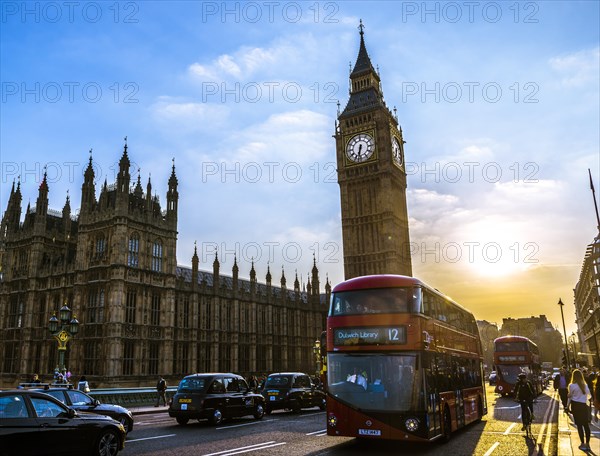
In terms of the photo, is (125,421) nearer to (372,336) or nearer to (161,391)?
(372,336)

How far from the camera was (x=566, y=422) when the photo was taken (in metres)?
18.4

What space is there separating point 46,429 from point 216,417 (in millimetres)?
9932

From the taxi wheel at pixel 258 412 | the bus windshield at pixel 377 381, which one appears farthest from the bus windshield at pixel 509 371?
the bus windshield at pixel 377 381

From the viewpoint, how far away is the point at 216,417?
1864 centimetres

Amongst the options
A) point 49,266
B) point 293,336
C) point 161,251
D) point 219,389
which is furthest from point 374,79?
point 219,389

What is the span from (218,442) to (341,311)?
537cm

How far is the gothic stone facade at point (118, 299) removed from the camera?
138ft

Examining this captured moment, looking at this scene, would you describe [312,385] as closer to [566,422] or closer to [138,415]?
[138,415]

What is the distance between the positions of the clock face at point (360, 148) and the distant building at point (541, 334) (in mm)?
101182

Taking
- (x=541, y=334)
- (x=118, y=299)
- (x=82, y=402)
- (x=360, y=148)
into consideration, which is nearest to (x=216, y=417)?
(x=82, y=402)

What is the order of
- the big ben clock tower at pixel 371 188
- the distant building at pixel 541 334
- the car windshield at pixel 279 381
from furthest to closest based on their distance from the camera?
the distant building at pixel 541 334, the big ben clock tower at pixel 371 188, the car windshield at pixel 279 381

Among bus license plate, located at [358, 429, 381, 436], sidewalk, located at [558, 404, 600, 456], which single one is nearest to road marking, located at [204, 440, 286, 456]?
bus license plate, located at [358, 429, 381, 436]

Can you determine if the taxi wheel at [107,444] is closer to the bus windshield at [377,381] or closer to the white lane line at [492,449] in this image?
the bus windshield at [377,381]

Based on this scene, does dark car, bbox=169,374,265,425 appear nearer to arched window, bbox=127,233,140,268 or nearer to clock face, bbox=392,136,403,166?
arched window, bbox=127,233,140,268
